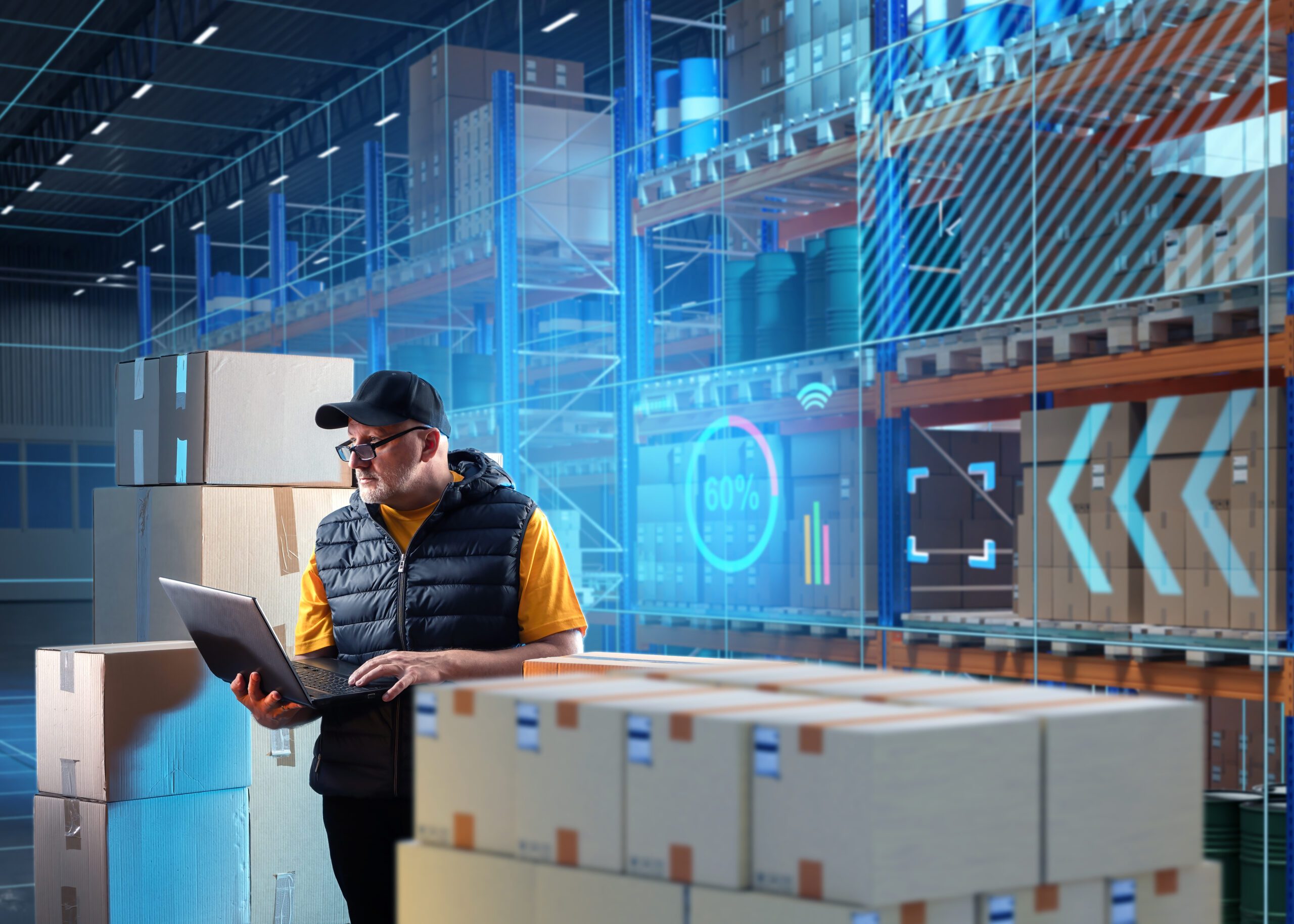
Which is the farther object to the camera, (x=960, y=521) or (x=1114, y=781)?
(x=960, y=521)

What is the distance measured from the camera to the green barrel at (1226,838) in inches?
179

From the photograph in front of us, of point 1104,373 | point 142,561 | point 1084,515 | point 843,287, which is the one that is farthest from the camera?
point 843,287

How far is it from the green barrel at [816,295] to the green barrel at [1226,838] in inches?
106

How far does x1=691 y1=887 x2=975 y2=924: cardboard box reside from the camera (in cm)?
143

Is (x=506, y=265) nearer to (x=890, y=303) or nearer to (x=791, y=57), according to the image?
(x=791, y=57)

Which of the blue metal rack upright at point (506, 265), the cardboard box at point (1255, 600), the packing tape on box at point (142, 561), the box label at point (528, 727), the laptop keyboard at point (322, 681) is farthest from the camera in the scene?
the blue metal rack upright at point (506, 265)

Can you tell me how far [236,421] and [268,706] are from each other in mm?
1687

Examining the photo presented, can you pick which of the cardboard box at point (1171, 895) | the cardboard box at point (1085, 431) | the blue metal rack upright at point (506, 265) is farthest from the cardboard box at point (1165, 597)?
the blue metal rack upright at point (506, 265)

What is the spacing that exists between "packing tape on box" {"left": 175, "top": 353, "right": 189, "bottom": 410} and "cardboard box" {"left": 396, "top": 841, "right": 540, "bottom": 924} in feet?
9.66

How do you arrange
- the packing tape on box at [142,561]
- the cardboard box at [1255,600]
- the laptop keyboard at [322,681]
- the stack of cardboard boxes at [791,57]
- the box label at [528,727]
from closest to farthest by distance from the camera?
the box label at [528,727], the laptop keyboard at [322,681], the cardboard box at [1255,600], the packing tape on box at [142,561], the stack of cardboard boxes at [791,57]

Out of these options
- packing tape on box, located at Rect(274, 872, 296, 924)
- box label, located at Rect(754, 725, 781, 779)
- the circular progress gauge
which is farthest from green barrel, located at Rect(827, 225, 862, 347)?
box label, located at Rect(754, 725, 781, 779)

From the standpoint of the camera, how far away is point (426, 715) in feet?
5.95

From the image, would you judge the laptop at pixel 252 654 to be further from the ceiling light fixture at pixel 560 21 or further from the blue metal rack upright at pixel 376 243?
the ceiling light fixture at pixel 560 21

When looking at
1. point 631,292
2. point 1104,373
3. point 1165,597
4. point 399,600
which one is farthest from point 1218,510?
point 631,292
